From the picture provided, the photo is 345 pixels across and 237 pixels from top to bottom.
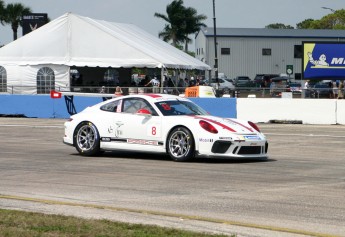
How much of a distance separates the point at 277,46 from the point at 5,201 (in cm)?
9053

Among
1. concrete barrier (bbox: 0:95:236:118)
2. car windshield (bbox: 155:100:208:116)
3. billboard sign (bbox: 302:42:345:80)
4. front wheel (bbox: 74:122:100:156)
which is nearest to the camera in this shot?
car windshield (bbox: 155:100:208:116)

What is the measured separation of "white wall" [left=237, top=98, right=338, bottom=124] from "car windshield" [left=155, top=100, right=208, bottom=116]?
13.1 metres

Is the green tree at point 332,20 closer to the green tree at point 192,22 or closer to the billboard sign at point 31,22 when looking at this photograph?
the green tree at point 192,22

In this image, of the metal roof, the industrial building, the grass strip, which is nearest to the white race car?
the grass strip

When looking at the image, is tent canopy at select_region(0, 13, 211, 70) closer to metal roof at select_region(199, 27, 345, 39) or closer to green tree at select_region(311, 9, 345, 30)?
metal roof at select_region(199, 27, 345, 39)

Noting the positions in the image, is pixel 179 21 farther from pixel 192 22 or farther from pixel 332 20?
pixel 332 20

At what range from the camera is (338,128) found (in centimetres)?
2612

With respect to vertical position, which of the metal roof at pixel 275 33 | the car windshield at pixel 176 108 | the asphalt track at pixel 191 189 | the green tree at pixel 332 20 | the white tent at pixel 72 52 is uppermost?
the green tree at pixel 332 20

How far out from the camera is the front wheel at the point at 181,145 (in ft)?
48.2

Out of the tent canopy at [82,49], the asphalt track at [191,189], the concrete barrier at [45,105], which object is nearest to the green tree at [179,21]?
the tent canopy at [82,49]

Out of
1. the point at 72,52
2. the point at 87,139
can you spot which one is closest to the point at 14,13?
the point at 72,52

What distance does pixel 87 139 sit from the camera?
1612 cm

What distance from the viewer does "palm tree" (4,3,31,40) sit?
8762 centimetres

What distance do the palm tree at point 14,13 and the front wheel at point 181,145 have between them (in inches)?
2980
